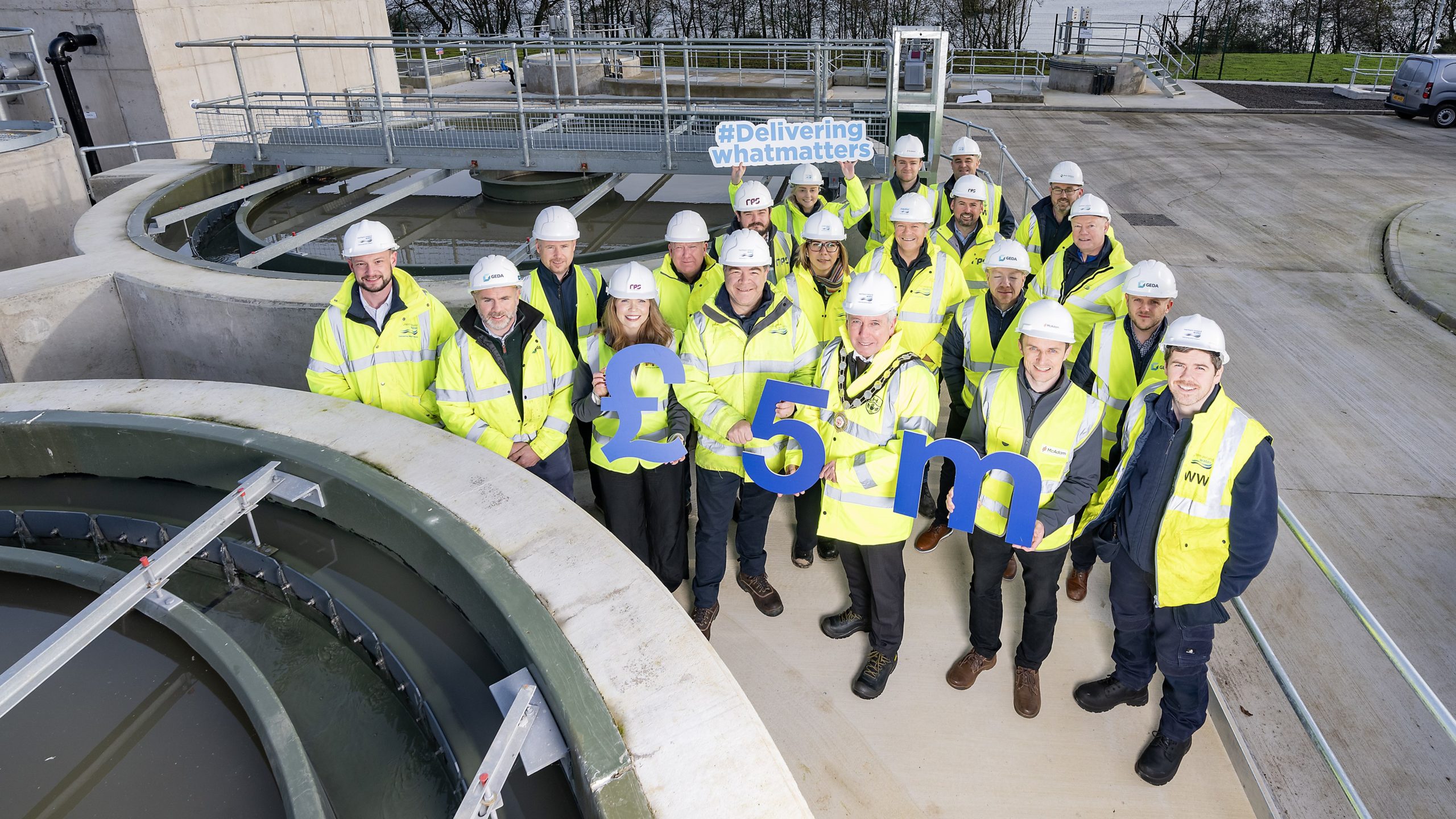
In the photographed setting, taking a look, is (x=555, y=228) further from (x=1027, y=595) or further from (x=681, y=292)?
(x=1027, y=595)

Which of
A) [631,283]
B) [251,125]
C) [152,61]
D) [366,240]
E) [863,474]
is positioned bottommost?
[863,474]

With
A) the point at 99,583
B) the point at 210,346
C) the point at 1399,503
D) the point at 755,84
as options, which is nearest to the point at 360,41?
the point at 210,346

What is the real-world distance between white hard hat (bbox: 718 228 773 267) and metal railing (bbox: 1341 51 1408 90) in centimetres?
2889

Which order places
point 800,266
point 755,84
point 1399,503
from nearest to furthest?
1. point 800,266
2. point 1399,503
3. point 755,84

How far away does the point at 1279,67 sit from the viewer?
35844mm

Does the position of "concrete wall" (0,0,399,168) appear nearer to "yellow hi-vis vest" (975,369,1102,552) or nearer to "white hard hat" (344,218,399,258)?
"white hard hat" (344,218,399,258)

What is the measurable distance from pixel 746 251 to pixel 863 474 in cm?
126

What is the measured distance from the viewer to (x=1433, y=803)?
3893mm

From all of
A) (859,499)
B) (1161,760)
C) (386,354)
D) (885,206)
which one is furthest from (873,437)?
(885,206)

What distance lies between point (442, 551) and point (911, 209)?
3599 mm

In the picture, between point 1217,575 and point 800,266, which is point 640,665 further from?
point 800,266

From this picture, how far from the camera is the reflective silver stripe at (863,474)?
3.99m

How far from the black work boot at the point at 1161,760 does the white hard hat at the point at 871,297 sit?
2.25 meters

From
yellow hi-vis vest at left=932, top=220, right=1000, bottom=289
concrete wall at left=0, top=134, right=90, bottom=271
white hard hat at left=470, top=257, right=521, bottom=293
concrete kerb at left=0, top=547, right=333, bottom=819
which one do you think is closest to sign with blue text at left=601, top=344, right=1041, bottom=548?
white hard hat at left=470, top=257, right=521, bottom=293
